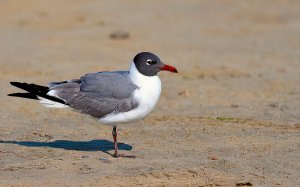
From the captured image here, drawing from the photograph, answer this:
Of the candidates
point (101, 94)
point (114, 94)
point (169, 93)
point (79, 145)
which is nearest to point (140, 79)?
point (114, 94)

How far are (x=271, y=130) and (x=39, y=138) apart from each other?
274cm

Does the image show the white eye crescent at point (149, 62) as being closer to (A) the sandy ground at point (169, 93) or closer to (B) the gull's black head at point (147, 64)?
(B) the gull's black head at point (147, 64)

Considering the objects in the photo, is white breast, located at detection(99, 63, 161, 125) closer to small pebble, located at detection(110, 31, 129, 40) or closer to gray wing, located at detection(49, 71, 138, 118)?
gray wing, located at detection(49, 71, 138, 118)

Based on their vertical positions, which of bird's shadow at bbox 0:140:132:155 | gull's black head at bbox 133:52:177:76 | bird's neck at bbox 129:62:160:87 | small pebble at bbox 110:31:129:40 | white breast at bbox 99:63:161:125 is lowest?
bird's shadow at bbox 0:140:132:155

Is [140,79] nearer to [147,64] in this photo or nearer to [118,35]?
[147,64]

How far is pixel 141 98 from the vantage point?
762cm

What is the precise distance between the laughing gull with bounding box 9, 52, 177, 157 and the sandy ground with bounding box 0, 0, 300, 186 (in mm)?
446

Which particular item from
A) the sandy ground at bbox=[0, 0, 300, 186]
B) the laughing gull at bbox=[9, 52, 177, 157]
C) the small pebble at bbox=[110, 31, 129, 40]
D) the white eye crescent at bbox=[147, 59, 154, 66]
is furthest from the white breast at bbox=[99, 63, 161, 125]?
the small pebble at bbox=[110, 31, 129, 40]

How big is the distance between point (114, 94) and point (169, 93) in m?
3.89

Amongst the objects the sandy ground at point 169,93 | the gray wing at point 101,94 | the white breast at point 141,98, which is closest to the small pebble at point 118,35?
the sandy ground at point 169,93

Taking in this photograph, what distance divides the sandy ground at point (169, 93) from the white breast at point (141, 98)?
15.7 inches

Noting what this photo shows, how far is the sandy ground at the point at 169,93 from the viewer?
7168 mm

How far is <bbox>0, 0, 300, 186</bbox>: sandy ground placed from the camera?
7168 mm

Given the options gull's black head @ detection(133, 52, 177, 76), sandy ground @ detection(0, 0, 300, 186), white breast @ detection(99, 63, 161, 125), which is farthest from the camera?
gull's black head @ detection(133, 52, 177, 76)
